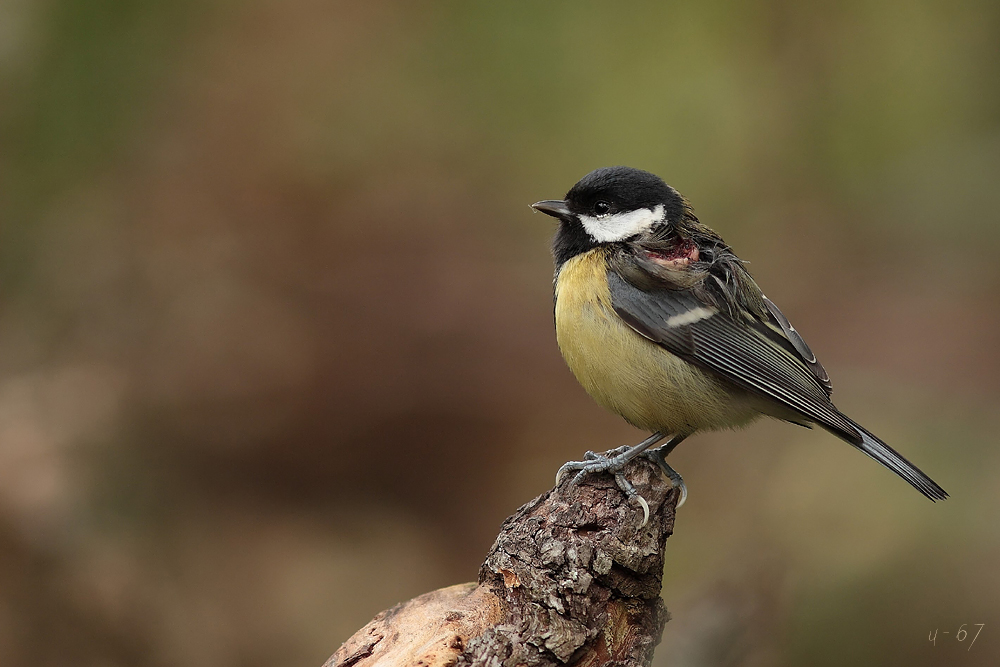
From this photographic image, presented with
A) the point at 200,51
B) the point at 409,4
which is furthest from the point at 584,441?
the point at 200,51

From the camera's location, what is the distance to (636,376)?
11.0ft

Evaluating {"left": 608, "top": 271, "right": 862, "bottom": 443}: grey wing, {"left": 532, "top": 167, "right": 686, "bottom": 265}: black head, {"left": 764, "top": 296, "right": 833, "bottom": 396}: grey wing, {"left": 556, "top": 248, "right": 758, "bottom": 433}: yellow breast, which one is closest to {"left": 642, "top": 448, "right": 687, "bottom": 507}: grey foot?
{"left": 556, "top": 248, "right": 758, "bottom": 433}: yellow breast

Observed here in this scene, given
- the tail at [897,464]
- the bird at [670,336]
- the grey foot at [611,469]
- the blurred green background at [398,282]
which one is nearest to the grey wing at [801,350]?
the bird at [670,336]

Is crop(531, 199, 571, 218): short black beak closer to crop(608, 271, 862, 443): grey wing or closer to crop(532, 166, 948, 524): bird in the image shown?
crop(532, 166, 948, 524): bird

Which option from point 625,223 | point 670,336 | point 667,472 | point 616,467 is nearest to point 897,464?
point 667,472

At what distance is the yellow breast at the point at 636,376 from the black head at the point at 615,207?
32 centimetres

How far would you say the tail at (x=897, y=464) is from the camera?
3.19 metres

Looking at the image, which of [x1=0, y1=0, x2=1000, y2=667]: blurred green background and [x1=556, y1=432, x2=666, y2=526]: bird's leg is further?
[x1=0, y1=0, x2=1000, y2=667]: blurred green background

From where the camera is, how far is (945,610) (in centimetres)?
428

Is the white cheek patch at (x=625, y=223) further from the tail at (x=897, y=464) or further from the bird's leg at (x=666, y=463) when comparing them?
the tail at (x=897, y=464)

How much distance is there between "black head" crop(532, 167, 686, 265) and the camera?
369cm

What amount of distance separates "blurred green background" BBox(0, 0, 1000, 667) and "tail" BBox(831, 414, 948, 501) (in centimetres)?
160

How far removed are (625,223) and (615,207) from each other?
0.08m

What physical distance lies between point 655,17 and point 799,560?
4.19 m
